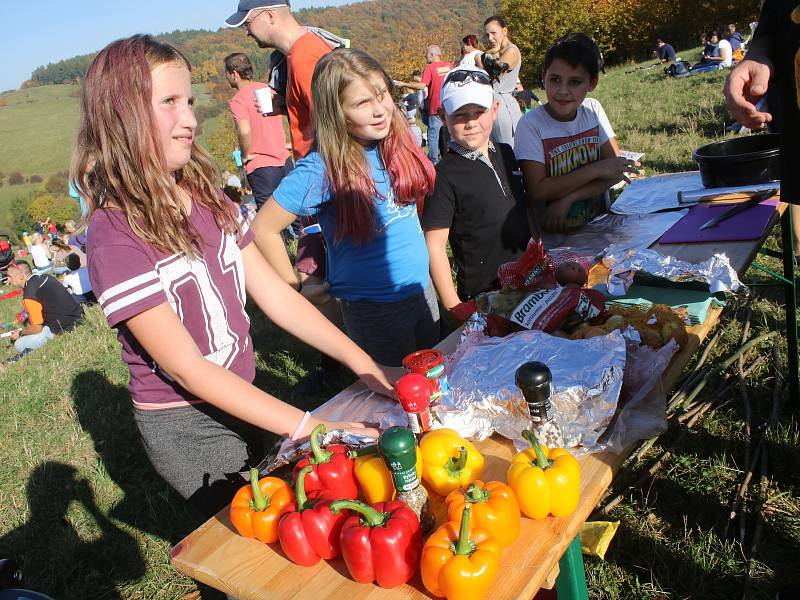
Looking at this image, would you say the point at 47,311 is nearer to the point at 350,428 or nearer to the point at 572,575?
the point at 350,428

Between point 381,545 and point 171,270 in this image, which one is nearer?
point 381,545

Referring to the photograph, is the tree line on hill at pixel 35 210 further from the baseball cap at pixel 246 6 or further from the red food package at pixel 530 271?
the red food package at pixel 530 271

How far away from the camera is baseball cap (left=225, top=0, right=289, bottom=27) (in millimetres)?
3902

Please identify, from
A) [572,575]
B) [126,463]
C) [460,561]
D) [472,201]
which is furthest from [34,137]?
[460,561]

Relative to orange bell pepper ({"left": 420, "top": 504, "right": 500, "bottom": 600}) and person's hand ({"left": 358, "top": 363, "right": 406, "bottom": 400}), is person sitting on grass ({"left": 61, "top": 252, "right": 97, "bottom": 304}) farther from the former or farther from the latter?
orange bell pepper ({"left": 420, "top": 504, "right": 500, "bottom": 600})

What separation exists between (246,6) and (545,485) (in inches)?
150

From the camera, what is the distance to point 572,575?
1.65 meters

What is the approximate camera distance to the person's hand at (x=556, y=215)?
3.22 m

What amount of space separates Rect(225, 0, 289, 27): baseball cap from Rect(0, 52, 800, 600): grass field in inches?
104

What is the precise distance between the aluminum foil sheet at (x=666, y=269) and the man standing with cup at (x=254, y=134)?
17.0ft

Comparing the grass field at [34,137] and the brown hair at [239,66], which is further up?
the grass field at [34,137]

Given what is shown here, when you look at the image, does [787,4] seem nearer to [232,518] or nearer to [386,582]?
[386,582]

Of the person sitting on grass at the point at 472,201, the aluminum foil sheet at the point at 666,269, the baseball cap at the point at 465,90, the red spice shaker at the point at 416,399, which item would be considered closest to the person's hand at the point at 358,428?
the red spice shaker at the point at 416,399

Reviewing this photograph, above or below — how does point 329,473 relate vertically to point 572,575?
Answer: above
